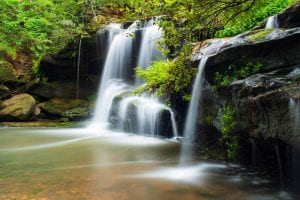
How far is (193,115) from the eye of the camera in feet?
25.8

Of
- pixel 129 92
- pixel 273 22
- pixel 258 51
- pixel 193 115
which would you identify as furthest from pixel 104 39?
pixel 258 51

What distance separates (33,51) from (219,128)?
14.4m

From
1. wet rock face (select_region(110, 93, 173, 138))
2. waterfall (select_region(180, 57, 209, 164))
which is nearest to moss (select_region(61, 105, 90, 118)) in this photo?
wet rock face (select_region(110, 93, 173, 138))

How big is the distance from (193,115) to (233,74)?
1.59 m

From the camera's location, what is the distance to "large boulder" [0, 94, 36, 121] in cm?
1372

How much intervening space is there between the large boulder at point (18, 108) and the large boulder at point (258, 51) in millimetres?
8930

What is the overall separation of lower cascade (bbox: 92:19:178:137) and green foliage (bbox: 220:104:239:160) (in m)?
3.18

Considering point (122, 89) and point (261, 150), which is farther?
point (122, 89)

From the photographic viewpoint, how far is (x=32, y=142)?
30.0ft

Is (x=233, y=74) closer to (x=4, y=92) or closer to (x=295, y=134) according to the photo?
(x=295, y=134)

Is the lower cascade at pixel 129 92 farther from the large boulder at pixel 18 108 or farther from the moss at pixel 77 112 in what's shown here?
the large boulder at pixel 18 108

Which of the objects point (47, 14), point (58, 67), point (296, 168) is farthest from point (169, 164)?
point (47, 14)

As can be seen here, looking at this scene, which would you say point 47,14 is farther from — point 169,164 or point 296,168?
point 296,168

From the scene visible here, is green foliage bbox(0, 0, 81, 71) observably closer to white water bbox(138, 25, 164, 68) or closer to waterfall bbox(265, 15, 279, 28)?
white water bbox(138, 25, 164, 68)
